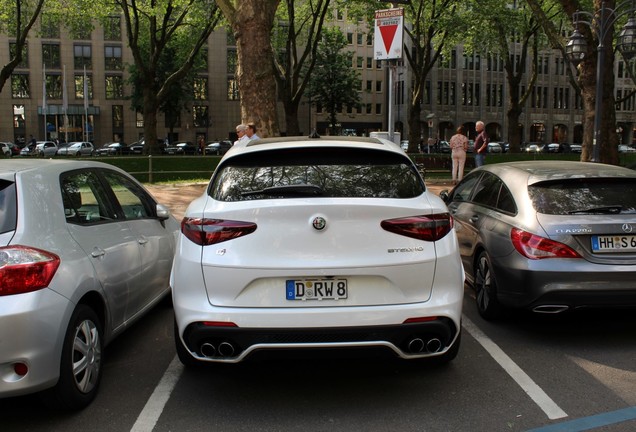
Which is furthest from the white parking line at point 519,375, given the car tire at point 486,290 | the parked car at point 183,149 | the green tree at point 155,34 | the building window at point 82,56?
the building window at point 82,56

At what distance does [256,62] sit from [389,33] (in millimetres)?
4770

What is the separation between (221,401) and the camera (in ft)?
12.8

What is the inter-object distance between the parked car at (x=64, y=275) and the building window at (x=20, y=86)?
6650 centimetres

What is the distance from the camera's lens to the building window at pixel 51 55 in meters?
63.0

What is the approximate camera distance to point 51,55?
6325 centimetres

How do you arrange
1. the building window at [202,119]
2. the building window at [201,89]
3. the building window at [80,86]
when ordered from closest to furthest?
the building window at [80,86]
the building window at [201,89]
the building window at [202,119]

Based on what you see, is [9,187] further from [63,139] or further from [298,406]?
[63,139]

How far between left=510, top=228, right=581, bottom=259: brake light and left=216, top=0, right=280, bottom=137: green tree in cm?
1045

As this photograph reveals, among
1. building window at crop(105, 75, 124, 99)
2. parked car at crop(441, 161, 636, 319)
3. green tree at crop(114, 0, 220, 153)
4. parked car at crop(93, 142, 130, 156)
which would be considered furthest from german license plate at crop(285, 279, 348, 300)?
building window at crop(105, 75, 124, 99)

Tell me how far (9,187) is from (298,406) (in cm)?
230

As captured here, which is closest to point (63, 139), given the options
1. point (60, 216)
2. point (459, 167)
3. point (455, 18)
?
point (455, 18)

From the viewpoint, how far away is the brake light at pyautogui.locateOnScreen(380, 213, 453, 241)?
3.57 metres

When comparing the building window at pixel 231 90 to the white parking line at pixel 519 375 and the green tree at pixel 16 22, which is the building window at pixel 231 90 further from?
the white parking line at pixel 519 375

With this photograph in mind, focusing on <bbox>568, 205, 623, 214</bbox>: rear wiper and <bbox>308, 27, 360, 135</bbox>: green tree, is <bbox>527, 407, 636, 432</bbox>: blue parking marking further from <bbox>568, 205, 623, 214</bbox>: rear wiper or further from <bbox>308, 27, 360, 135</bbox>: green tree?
<bbox>308, 27, 360, 135</bbox>: green tree
